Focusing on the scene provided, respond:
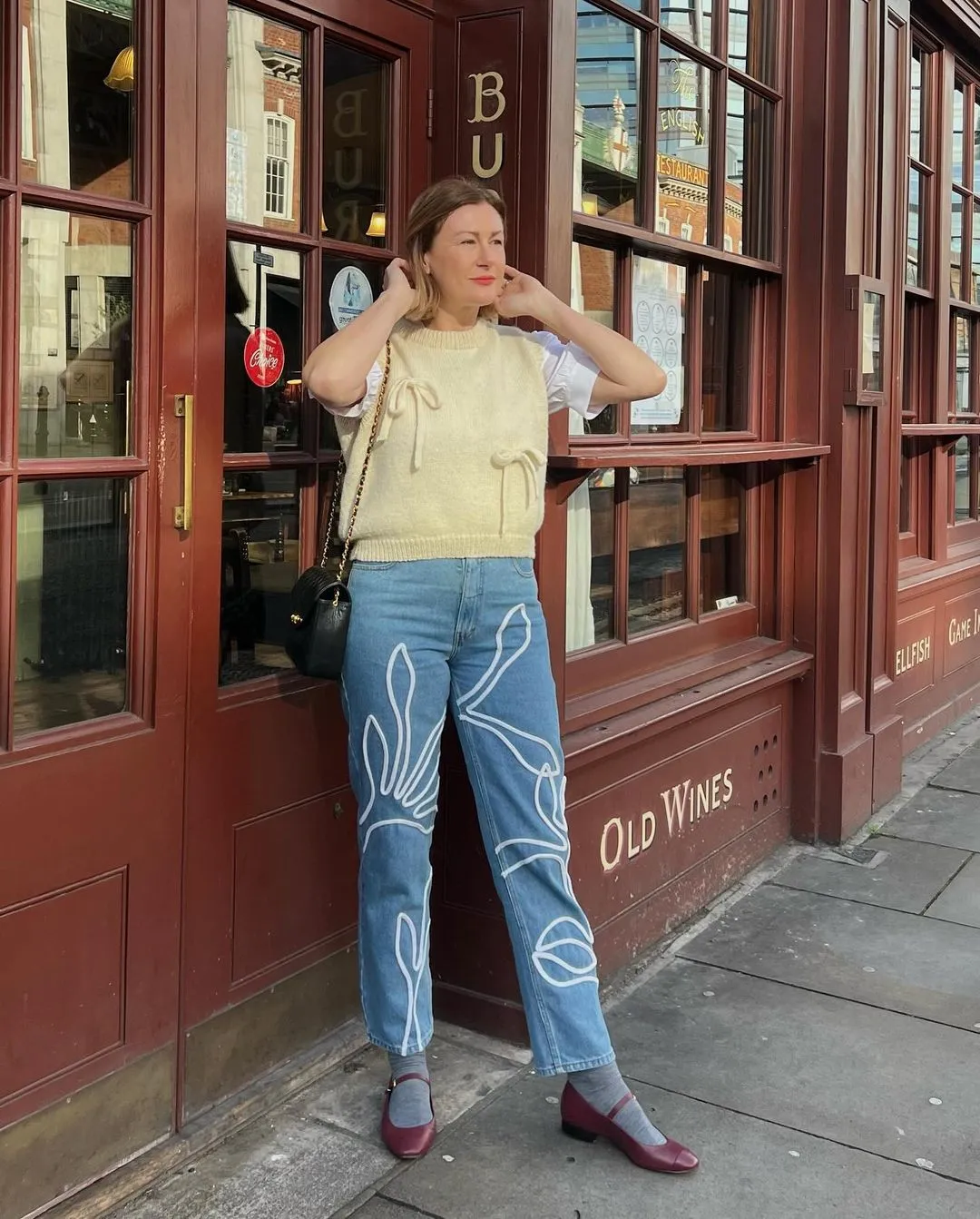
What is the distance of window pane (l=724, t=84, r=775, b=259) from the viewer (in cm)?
427

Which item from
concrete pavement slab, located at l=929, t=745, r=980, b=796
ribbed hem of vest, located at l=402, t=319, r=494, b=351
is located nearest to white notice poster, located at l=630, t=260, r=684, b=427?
ribbed hem of vest, located at l=402, t=319, r=494, b=351

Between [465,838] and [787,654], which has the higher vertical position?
[787,654]

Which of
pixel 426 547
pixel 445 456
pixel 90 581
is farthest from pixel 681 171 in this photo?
pixel 90 581

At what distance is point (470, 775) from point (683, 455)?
135 cm

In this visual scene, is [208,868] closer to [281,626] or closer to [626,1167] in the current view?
[281,626]

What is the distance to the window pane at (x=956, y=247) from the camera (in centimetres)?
678

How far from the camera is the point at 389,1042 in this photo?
2.72 meters

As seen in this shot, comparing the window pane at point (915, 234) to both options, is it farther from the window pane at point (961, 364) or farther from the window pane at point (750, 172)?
the window pane at point (750, 172)

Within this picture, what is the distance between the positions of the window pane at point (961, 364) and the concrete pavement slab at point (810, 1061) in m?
4.49

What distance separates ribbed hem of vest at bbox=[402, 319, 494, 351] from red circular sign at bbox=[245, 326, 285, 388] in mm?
338

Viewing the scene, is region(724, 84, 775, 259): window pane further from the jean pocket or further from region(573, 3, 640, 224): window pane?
Result: the jean pocket

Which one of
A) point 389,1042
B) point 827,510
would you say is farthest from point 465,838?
point 827,510

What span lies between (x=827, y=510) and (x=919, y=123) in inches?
105

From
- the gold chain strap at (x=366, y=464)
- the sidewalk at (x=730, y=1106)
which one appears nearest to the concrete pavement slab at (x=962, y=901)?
the sidewalk at (x=730, y=1106)
